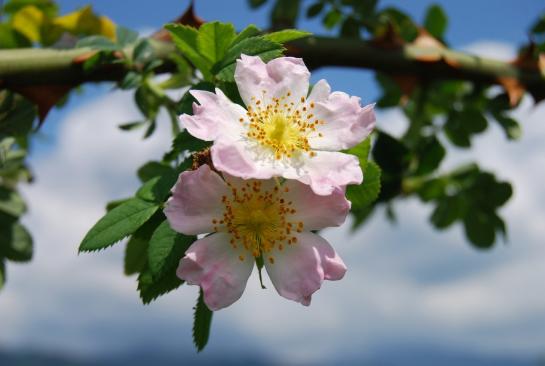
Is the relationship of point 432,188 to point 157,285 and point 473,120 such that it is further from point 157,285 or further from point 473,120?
point 157,285

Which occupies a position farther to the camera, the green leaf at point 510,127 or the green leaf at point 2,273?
the green leaf at point 510,127

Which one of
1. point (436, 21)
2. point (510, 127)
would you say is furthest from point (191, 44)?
point (436, 21)

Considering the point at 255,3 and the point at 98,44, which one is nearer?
the point at 98,44

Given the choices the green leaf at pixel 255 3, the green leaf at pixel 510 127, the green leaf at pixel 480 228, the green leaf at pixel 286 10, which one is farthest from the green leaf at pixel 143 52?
the green leaf at pixel 480 228

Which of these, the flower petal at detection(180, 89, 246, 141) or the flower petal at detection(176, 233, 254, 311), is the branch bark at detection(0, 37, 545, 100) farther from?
the flower petal at detection(176, 233, 254, 311)

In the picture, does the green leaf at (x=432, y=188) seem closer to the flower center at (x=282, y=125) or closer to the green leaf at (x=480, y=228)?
the green leaf at (x=480, y=228)

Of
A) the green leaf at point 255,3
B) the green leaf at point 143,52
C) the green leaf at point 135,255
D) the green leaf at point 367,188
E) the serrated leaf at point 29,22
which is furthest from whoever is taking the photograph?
the green leaf at point 255,3

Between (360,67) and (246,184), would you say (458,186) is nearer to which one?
(360,67)
